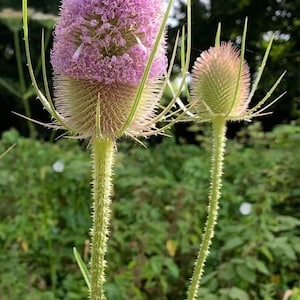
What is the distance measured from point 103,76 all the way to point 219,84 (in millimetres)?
314

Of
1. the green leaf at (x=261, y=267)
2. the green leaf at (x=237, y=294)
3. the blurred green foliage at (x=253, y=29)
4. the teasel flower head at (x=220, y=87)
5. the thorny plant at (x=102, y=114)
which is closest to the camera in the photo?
the thorny plant at (x=102, y=114)

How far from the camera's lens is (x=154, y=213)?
244cm

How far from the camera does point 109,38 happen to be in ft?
3.02

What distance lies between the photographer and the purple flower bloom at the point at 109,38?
0.92m

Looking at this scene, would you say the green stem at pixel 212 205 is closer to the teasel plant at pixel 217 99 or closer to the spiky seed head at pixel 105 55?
the teasel plant at pixel 217 99

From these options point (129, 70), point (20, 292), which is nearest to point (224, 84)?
point (129, 70)

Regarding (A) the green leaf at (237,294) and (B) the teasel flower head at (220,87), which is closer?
(B) the teasel flower head at (220,87)

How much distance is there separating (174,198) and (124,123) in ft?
5.51

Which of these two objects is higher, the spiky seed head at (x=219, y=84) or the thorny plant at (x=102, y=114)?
the spiky seed head at (x=219, y=84)

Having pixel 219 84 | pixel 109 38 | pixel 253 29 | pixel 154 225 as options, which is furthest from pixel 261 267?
pixel 253 29

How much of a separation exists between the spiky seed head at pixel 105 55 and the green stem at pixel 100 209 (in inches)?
1.3

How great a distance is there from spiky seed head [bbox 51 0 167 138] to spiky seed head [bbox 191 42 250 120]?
8.2 inches

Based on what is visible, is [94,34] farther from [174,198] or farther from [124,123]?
[174,198]

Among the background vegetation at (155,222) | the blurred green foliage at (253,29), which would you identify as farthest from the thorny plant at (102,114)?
the blurred green foliage at (253,29)
